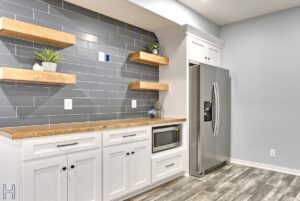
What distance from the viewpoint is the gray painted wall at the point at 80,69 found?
2213 millimetres

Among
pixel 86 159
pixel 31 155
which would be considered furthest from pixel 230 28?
pixel 31 155

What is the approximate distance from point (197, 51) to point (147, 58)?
0.97m

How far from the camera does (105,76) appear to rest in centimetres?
302

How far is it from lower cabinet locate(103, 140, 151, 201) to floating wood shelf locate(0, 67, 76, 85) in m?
0.87

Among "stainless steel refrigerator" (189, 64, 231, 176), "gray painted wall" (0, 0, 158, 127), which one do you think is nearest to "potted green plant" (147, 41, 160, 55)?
"gray painted wall" (0, 0, 158, 127)

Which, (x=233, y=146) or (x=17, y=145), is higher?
(x=17, y=145)

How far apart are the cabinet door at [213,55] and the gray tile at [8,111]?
3.16 meters

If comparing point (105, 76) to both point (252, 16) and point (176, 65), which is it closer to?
point (176, 65)

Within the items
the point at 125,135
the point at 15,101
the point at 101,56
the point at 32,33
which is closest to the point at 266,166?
the point at 125,135

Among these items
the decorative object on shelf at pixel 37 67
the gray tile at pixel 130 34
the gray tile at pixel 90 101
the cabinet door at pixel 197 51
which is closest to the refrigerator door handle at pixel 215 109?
the cabinet door at pixel 197 51

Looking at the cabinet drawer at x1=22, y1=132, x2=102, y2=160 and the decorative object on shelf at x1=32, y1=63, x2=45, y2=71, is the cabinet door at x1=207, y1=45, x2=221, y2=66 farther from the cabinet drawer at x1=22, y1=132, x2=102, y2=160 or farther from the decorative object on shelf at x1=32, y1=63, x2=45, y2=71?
the decorative object on shelf at x1=32, y1=63, x2=45, y2=71

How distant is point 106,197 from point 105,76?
1526mm

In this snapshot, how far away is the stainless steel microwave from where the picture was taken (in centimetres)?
303

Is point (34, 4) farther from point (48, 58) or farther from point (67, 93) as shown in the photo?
point (67, 93)
